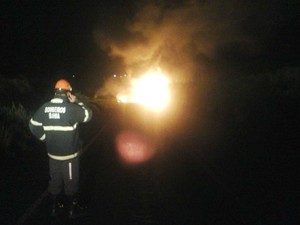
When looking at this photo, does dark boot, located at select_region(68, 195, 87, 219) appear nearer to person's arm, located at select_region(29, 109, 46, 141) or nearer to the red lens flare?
person's arm, located at select_region(29, 109, 46, 141)

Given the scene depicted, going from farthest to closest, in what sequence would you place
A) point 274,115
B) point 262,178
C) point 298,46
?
point 298,46
point 274,115
point 262,178

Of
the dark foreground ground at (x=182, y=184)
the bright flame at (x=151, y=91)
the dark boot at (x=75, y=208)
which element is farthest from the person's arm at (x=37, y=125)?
the bright flame at (x=151, y=91)

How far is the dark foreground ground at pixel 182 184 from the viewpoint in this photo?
28.9ft

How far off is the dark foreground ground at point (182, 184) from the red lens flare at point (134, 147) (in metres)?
0.33

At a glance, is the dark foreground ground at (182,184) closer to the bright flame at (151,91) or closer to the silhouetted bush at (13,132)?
the silhouetted bush at (13,132)

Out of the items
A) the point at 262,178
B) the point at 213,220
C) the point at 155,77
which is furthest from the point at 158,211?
the point at 155,77

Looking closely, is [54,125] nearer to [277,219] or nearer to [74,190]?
[74,190]

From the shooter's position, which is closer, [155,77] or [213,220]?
[213,220]

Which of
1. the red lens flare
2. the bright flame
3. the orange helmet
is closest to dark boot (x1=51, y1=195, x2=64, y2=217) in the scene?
the orange helmet

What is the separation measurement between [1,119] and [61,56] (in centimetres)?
3912

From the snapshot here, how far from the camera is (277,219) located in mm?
8516

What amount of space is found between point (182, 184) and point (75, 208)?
10.3 feet

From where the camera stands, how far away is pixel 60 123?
8.62m

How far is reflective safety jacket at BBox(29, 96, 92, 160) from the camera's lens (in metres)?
8.58
